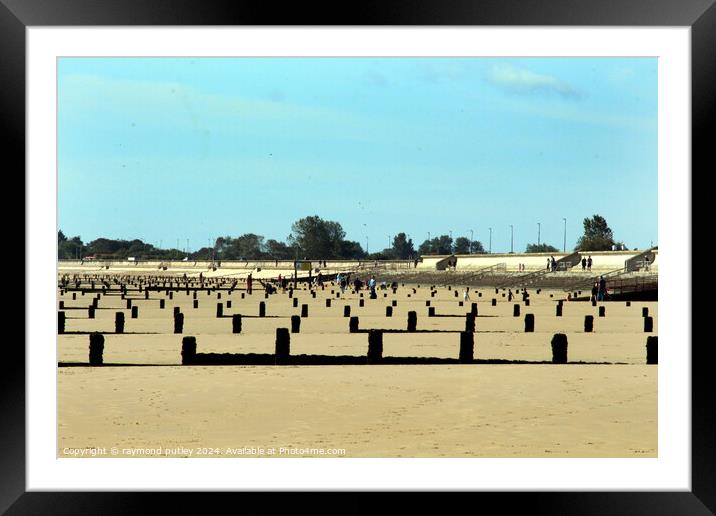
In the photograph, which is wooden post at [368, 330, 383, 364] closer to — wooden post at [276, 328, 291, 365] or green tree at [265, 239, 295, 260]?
wooden post at [276, 328, 291, 365]


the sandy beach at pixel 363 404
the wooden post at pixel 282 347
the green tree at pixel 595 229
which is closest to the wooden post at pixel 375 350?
the sandy beach at pixel 363 404

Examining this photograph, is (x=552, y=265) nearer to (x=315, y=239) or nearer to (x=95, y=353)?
(x=95, y=353)

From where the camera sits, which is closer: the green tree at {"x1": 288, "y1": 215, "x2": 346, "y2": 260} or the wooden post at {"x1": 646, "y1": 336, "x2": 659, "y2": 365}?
the wooden post at {"x1": 646, "y1": 336, "x2": 659, "y2": 365}

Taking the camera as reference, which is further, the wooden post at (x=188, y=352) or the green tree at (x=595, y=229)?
the green tree at (x=595, y=229)

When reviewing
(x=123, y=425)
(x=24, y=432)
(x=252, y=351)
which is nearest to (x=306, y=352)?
(x=252, y=351)

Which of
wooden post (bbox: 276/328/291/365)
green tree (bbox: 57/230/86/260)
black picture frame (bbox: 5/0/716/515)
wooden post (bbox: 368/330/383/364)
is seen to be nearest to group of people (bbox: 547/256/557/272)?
wooden post (bbox: 368/330/383/364)

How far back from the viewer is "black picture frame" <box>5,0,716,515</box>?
5727 mm
